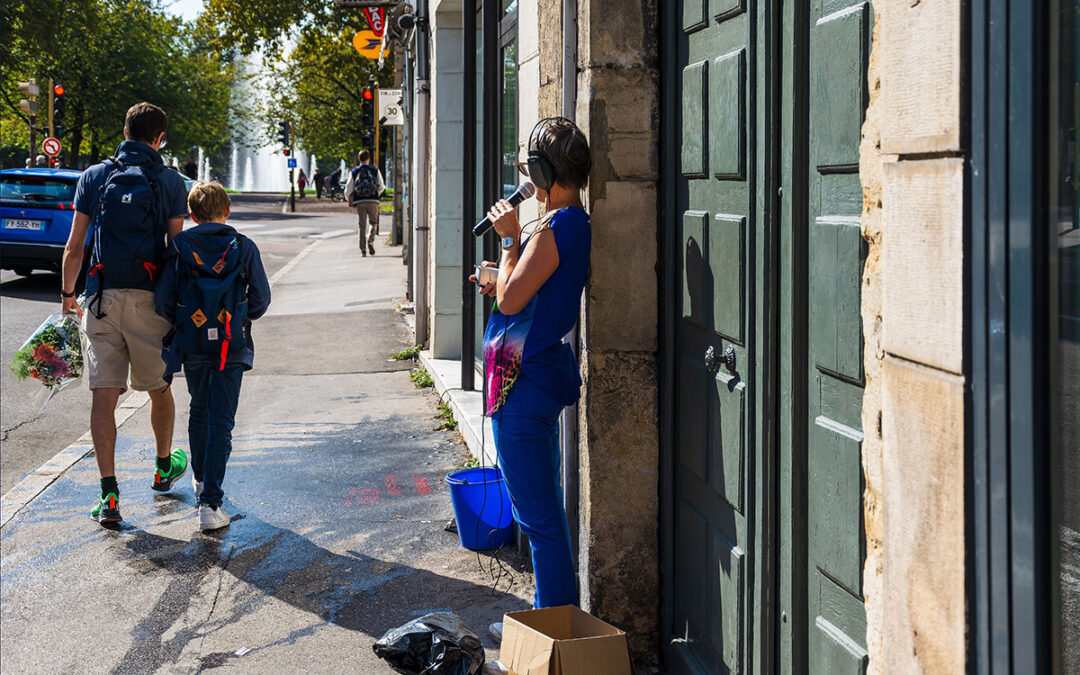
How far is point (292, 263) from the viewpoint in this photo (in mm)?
23812

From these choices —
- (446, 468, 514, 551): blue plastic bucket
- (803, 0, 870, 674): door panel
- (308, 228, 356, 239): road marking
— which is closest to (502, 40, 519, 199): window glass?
(446, 468, 514, 551): blue plastic bucket

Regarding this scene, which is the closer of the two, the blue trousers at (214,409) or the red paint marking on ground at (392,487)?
the blue trousers at (214,409)

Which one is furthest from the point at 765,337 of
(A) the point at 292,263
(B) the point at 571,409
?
(A) the point at 292,263

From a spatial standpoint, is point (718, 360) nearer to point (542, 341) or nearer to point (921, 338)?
point (542, 341)

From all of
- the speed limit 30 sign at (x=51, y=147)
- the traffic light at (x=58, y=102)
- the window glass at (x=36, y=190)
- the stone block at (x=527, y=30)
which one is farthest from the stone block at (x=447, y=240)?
the traffic light at (x=58, y=102)

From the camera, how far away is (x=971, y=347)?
6.64 feet

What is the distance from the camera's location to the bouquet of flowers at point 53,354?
6660mm

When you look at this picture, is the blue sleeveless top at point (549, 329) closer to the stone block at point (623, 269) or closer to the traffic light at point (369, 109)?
the stone block at point (623, 269)

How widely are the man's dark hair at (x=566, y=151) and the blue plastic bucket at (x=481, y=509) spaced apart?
2001mm

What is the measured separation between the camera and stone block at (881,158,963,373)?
2041 millimetres

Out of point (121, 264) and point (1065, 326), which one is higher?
point (121, 264)

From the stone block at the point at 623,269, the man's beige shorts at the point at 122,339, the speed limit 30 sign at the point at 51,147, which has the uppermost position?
→ the speed limit 30 sign at the point at 51,147

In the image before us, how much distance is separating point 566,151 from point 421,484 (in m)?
3.52

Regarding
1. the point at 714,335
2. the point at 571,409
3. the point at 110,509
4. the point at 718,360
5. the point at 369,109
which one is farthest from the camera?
the point at 369,109
